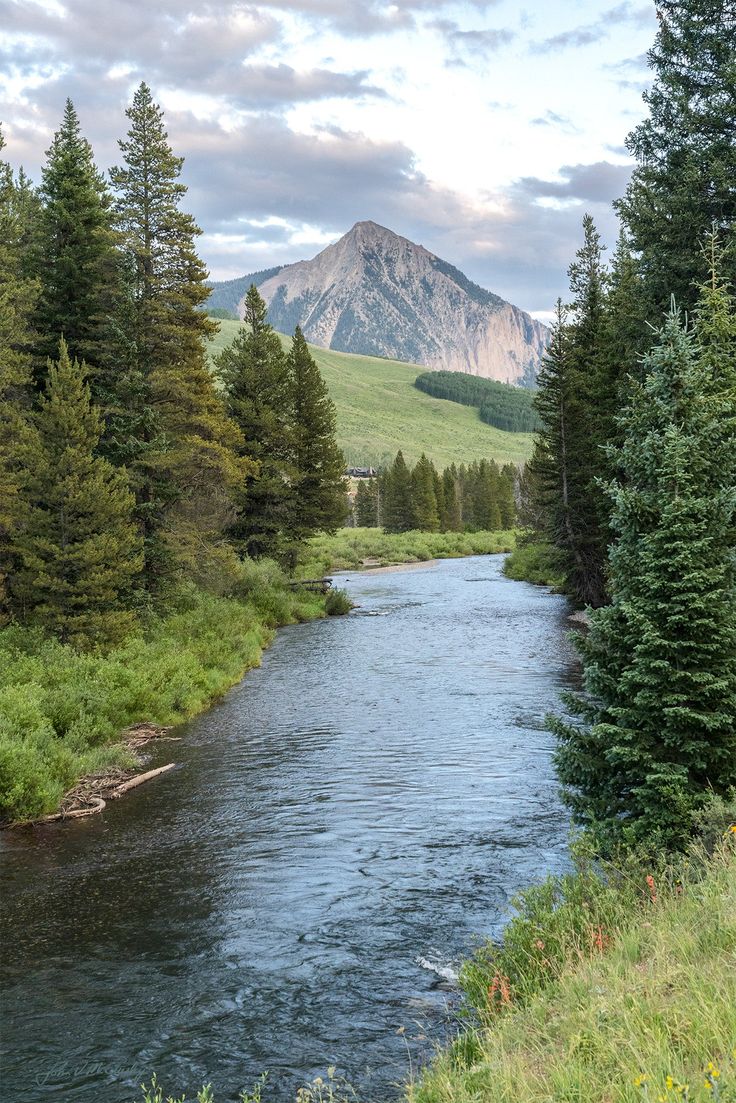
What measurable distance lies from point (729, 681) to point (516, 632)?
88.7ft

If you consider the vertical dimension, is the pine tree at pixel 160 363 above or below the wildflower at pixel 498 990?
above

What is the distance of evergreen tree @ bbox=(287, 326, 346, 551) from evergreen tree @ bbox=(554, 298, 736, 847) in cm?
4358

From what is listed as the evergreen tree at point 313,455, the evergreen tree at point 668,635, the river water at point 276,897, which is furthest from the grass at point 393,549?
the evergreen tree at point 668,635

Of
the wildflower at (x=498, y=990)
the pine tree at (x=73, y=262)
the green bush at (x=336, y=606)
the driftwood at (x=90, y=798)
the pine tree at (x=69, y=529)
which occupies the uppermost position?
the pine tree at (x=73, y=262)

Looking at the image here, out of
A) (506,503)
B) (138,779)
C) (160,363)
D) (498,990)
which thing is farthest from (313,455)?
(506,503)

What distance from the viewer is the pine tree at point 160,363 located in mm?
26844

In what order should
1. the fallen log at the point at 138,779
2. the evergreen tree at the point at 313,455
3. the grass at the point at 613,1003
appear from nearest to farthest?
the grass at the point at 613,1003
the fallen log at the point at 138,779
the evergreen tree at the point at 313,455

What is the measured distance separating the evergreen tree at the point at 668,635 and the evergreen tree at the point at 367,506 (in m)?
130

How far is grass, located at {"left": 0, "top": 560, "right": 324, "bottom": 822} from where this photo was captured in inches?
593

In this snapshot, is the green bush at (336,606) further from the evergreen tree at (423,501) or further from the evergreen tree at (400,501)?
the evergreen tree at (400,501)

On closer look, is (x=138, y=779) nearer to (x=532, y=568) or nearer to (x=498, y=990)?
(x=498, y=990)

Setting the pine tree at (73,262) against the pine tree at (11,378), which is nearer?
the pine tree at (11,378)

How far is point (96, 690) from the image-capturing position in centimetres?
1983

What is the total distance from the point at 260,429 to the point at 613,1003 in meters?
43.8
